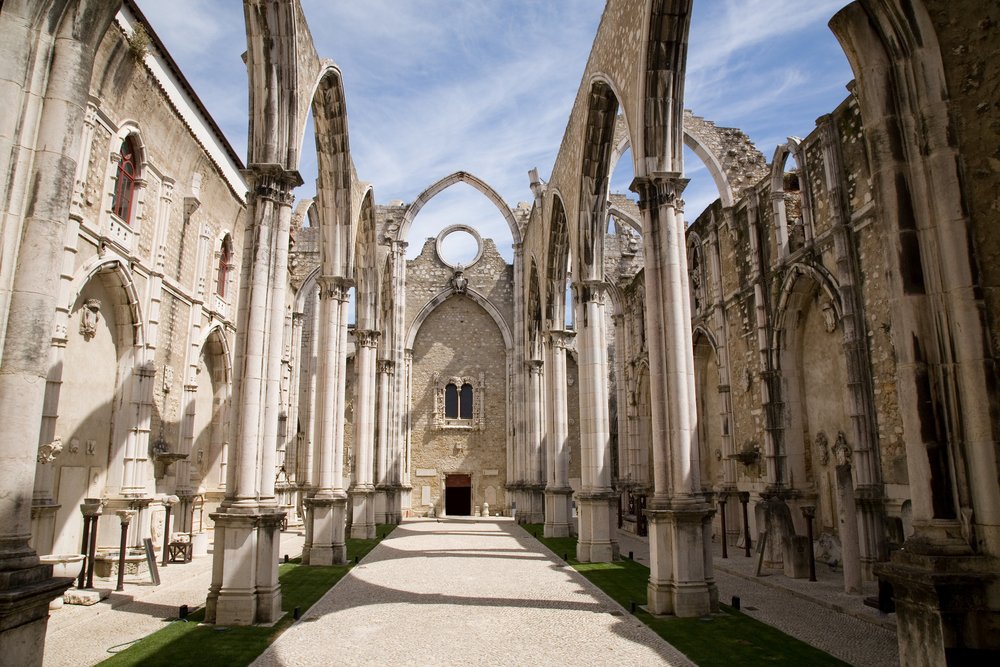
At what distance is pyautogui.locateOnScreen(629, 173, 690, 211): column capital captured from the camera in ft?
30.8

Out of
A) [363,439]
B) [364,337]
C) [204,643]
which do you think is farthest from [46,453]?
[364,337]

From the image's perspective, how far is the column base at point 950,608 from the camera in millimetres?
3713

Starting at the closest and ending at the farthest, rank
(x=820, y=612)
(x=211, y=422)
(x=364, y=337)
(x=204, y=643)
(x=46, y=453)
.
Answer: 1. (x=204, y=643)
2. (x=820, y=612)
3. (x=46, y=453)
4. (x=364, y=337)
5. (x=211, y=422)

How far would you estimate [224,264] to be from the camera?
61.9ft

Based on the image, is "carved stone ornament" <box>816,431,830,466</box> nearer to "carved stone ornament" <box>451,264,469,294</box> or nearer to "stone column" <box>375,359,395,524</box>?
"stone column" <box>375,359,395,524</box>

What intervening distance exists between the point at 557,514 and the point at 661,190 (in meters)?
11.1

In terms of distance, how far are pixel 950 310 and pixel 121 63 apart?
12687mm

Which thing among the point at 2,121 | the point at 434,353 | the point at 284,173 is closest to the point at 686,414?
the point at 284,173

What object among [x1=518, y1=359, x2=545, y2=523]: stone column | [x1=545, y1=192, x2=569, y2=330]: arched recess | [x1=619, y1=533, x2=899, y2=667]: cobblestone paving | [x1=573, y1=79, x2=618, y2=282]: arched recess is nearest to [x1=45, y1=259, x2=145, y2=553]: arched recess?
[x1=573, y1=79, x2=618, y2=282]: arched recess

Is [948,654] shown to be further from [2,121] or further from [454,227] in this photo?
[454,227]

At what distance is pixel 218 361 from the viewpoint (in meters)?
18.7

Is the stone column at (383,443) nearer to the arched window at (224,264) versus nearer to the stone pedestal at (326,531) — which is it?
the arched window at (224,264)

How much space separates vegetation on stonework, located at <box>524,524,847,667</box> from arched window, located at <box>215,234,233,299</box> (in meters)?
13.5

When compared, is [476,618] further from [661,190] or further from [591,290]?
[591,290]
